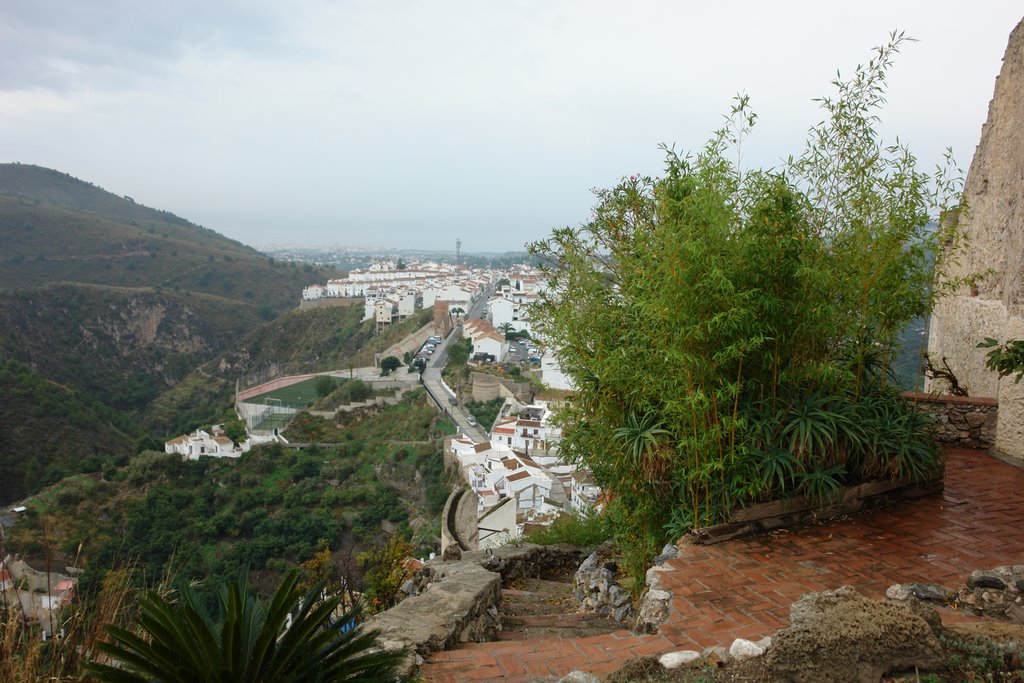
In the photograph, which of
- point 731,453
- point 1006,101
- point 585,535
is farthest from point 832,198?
point 585,535

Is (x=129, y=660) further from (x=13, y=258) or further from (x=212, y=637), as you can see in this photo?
(x=13, y=258)

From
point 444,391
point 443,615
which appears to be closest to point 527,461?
point 444,391

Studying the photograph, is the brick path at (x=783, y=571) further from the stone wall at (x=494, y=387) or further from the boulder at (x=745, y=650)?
the stone wall at (x=494, y=387)

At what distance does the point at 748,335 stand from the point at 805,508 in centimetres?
128

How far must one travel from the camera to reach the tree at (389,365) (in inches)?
1957

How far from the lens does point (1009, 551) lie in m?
3.72

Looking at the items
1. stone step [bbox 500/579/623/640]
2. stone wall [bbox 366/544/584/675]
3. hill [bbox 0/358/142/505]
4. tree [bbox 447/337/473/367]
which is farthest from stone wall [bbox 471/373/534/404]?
stone wall [bbox 366/544/584/675]

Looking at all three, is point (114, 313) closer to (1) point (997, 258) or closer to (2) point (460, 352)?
(2) point (460, 352)

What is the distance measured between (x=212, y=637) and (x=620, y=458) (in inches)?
105

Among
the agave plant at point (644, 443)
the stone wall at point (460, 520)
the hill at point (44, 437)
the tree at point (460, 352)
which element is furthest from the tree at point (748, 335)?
the tree at point (460, 352)

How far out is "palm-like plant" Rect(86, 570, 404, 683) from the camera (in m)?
1.91

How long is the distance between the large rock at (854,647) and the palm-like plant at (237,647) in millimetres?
1334

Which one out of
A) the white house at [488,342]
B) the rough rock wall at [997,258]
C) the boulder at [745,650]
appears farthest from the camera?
the white house at [488,342]

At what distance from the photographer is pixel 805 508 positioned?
412cm
